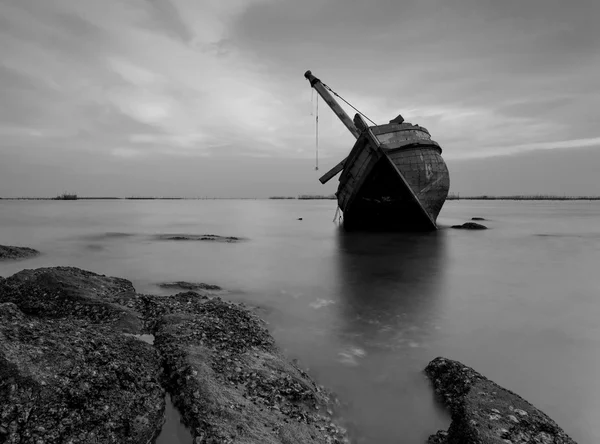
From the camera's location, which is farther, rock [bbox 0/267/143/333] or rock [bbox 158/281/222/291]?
A: rock [bbox 158/281/222/291]

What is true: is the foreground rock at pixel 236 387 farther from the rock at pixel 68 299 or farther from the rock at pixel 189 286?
the rock at pixel 189 286

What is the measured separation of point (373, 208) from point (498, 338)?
18030mm

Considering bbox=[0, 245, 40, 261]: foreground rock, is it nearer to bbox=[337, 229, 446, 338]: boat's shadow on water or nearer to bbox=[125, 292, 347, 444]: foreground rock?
bbox=[125, 292, 347, 444]: foreground rock

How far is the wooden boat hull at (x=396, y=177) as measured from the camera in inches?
850

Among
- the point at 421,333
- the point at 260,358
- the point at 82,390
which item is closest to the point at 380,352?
the point at 421,333

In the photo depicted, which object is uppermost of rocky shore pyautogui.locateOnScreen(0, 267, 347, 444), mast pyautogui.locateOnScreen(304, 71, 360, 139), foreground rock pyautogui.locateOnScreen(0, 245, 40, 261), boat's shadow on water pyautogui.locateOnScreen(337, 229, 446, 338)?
mast pyautogui.locateOnScreen(304, 71, 360, 139)

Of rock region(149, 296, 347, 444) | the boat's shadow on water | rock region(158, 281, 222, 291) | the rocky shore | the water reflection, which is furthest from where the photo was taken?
rock region(158, 281, 222, 291)

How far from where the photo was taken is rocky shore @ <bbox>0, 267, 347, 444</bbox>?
3355mm

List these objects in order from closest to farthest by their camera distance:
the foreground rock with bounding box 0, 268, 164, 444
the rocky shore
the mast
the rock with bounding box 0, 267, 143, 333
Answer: the foreground rock with bounding box 0, 268, 164, 444
the rocky shore
the rock with bounding box 0, 267, 143, 333
the mast

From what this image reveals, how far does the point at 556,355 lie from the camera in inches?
251

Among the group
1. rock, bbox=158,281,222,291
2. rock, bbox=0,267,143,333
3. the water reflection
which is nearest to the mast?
the water reflection

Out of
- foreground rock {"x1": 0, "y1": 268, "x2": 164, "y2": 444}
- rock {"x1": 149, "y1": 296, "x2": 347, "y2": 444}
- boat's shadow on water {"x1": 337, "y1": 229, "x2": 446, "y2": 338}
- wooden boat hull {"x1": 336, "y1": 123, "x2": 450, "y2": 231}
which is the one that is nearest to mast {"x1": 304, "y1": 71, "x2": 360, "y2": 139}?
wooden boat hull {"x1": 336, "y1": 123, "x2": 450, "y2": 231}

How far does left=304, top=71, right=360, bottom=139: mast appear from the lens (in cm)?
2523

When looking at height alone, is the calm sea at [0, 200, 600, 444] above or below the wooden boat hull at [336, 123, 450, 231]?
below
